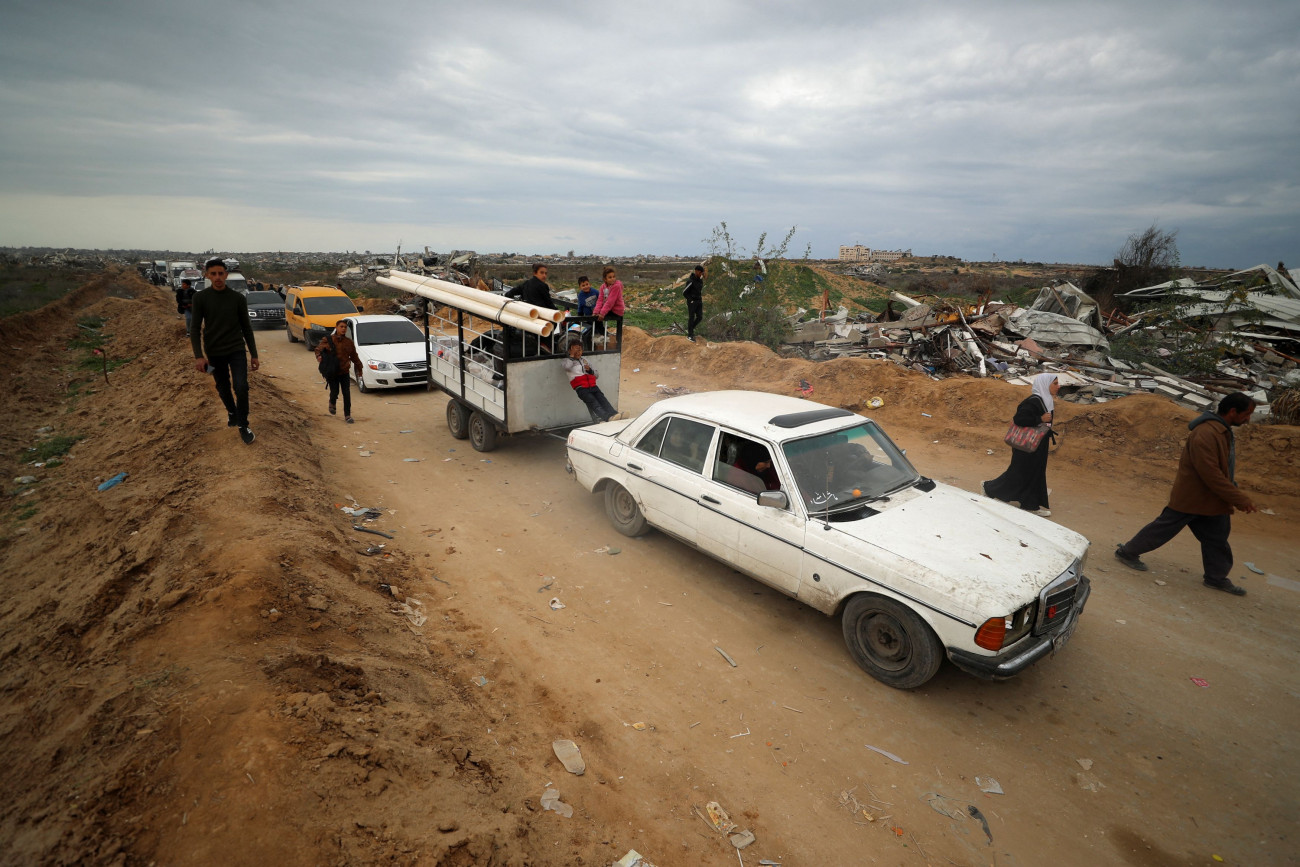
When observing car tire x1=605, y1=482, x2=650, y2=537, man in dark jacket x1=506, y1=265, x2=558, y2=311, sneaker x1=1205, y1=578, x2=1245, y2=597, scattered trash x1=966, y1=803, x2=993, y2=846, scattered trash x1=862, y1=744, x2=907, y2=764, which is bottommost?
scattered trash x1=966, y1=803, x2=993, y2=846

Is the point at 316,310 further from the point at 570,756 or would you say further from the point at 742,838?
the point at 742,838

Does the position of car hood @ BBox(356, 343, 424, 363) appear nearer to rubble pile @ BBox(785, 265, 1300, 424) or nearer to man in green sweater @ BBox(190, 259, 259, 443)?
man in green sweater @ BBox(190, 259, 259, 443)

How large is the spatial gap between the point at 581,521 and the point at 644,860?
392 cm

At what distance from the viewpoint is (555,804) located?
2.93 meters

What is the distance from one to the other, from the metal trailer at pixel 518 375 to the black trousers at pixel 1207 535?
6056mm

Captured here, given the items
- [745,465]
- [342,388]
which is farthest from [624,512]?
[342,388]

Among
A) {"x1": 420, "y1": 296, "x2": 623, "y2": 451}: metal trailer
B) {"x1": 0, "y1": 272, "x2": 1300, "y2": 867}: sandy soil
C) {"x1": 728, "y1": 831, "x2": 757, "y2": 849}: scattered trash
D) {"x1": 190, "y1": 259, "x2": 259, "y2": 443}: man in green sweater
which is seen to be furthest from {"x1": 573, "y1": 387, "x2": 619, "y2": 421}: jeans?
{"x1": 728, "y1": 831, "x2": 757, "y2": 849}: scattered trash

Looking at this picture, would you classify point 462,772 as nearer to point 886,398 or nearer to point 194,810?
point 194,810

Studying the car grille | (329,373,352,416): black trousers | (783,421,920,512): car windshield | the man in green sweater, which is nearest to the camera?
the car grille

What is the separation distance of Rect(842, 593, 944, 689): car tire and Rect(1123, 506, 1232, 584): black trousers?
10.9 feet

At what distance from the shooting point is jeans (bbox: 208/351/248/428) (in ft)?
20.9

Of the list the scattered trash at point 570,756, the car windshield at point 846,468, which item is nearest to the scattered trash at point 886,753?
the car windshield at point 846,468

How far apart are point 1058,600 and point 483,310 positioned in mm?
6452

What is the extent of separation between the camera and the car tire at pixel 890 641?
3662 mm
